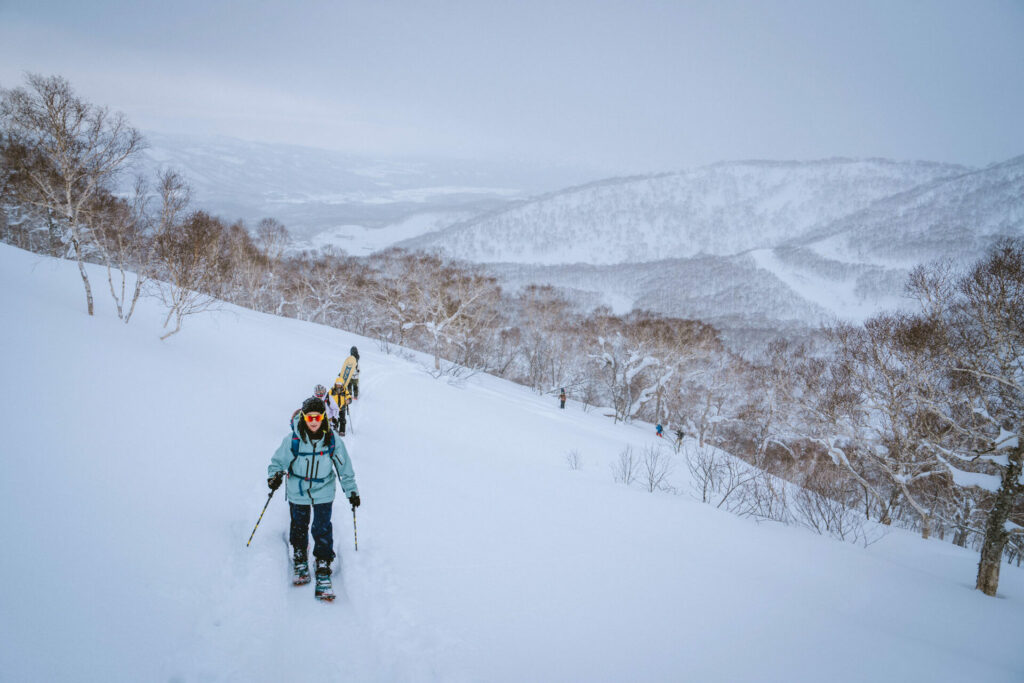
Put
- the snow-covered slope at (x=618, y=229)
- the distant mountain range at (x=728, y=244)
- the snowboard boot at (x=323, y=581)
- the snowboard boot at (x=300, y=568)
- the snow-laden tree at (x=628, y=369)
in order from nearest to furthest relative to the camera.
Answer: the snowboard boot at (x=323, y=581) < the snowboard boot at (x=300, y=568) < the snow-laden tree at (x=628, y=369) < the distant mountain range at (x=728, y=244) < the snow-covered slope at (x=618, y=229)

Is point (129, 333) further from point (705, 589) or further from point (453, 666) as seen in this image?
point (705, 589)

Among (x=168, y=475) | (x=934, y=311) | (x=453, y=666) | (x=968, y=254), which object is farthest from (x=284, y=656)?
(x=968, y=254)

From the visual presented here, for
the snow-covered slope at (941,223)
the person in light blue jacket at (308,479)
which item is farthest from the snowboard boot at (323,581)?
the snow-covered slope at (941,223)

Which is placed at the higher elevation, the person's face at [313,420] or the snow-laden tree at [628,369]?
the person's face at [313,420]

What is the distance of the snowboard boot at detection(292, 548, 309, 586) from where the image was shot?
4.31m

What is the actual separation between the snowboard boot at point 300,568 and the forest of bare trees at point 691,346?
29.9 feet

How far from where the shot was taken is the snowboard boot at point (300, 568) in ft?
14.1

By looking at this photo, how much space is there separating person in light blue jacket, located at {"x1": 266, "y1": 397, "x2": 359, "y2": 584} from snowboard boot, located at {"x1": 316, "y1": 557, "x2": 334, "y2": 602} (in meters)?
0.01

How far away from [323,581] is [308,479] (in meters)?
1.09

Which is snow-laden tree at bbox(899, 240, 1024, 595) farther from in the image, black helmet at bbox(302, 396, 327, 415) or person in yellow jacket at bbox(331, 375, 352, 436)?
person in yellow jacket at bbox(331, 375, 352, 436)

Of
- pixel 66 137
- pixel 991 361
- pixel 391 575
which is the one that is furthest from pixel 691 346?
pixel 66 137

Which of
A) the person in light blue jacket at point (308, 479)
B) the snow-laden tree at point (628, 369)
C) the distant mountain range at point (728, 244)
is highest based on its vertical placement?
the distant mountain range at point (728, 244)

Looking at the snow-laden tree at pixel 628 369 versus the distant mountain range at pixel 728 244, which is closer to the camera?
the snow-laden tree at pixel 628 369

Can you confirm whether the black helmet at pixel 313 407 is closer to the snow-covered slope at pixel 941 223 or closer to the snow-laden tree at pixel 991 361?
the snow-laden tree at pixel 991 361
